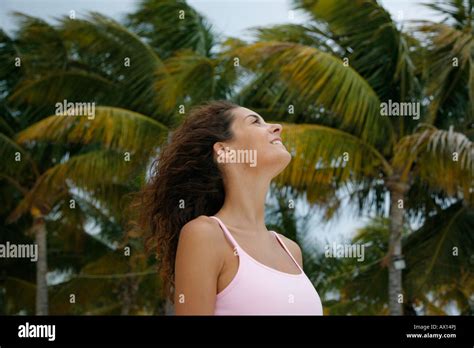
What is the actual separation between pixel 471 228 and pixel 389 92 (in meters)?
3.20

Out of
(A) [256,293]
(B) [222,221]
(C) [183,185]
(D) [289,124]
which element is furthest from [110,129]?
(A) [256,293]

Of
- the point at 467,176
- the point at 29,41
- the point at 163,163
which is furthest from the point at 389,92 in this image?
the point at 163,163

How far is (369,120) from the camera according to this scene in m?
14.7

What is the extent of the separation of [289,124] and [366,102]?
4.39ft

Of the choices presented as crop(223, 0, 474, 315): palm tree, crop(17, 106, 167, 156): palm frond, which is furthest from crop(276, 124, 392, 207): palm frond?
crop(17, 106, 167, 156): palm frond

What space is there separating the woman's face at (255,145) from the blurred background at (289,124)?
9860 millimetres

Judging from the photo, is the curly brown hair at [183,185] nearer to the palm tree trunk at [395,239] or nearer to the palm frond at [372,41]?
the palm frond at [372,41]

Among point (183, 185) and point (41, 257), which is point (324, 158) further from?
point (183, 185)

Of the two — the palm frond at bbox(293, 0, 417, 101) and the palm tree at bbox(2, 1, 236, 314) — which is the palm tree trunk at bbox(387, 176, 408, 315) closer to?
the palm frond at bbox(293, 0, 417, 101)

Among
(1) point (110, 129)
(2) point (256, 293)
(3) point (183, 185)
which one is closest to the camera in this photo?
(2) point (256, 293)

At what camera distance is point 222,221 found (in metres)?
3.31

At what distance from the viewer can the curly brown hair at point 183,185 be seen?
11.7 feet

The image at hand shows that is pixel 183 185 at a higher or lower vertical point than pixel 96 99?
higher
